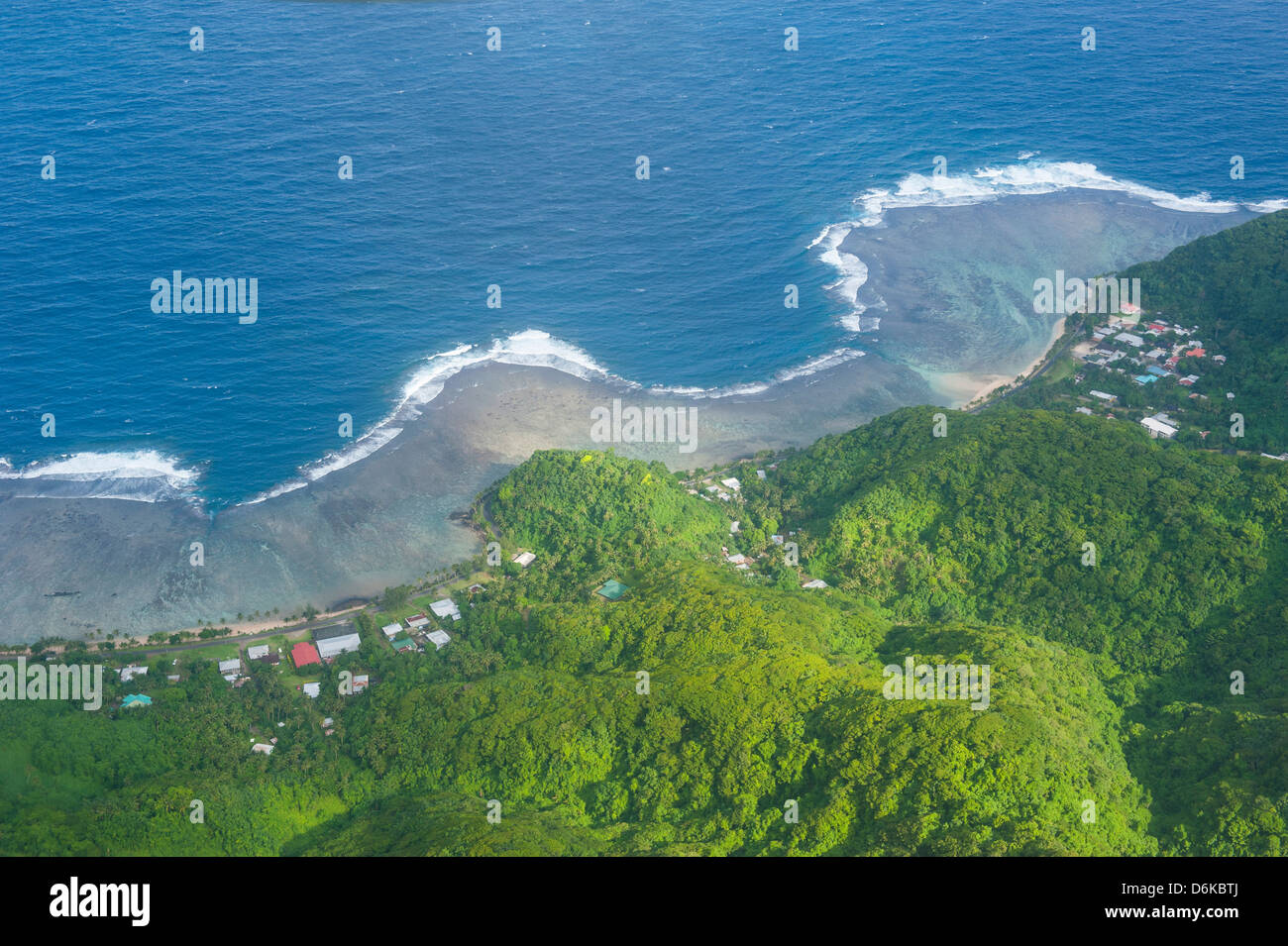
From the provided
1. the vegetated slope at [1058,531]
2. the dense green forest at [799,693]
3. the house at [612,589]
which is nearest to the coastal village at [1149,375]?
the dense green forest at [799,693]

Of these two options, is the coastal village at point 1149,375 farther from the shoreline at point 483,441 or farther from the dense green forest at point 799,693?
the shoreline at point 483,441

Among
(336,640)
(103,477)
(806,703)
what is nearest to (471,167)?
(103,477)

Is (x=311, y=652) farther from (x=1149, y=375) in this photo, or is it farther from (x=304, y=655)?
(x=1149, y=375)

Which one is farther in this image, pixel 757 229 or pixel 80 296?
pixel 757 229

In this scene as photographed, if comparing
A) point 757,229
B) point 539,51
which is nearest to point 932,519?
point 757,229

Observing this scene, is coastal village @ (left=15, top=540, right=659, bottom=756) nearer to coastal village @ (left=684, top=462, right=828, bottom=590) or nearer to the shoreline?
the shoreline

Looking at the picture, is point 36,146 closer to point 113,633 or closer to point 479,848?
point 113,633
